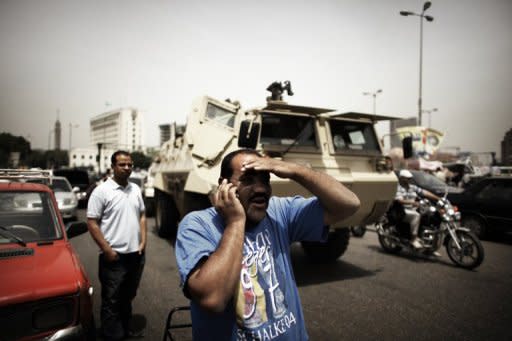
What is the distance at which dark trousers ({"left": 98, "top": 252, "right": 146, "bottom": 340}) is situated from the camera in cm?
292

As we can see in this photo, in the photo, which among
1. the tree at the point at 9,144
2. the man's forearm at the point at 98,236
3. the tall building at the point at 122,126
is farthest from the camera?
the tall building at the point at 122,126

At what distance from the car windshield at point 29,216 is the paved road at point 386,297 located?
4.35 ft

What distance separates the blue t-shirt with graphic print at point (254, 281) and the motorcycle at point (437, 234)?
4895 millimetres

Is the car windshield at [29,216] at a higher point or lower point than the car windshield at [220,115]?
lower

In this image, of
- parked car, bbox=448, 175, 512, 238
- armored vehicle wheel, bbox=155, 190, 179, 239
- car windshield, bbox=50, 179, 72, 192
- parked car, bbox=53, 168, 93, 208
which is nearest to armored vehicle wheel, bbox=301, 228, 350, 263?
armored vehicle wheel, bbox=155, 190, 179, 239

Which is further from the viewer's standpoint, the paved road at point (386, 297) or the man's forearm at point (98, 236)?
Result: the paved road at point (386, 297)

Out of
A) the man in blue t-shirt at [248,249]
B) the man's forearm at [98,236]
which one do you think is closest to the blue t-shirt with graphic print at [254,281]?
the man in blue t-shirt at [248,249]

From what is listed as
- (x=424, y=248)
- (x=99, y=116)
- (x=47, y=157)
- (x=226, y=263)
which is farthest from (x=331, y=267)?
(x=99, y=116)

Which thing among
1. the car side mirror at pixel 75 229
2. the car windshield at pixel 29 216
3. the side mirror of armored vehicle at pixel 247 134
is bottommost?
the car side mirror at pixel 75 229

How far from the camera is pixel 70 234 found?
304 cm

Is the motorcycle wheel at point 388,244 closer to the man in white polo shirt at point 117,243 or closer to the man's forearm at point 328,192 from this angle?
the man in white polo shirt at point 117,243

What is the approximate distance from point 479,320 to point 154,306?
3.60 metres

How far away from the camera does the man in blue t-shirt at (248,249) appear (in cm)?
119

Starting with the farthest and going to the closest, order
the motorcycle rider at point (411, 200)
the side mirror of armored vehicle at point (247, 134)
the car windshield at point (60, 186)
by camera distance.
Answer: the car windshield at point (60, 186)
the motorcycle rider at point (411, 200)
the side mirror of armored vehicle at point (247, 134)
